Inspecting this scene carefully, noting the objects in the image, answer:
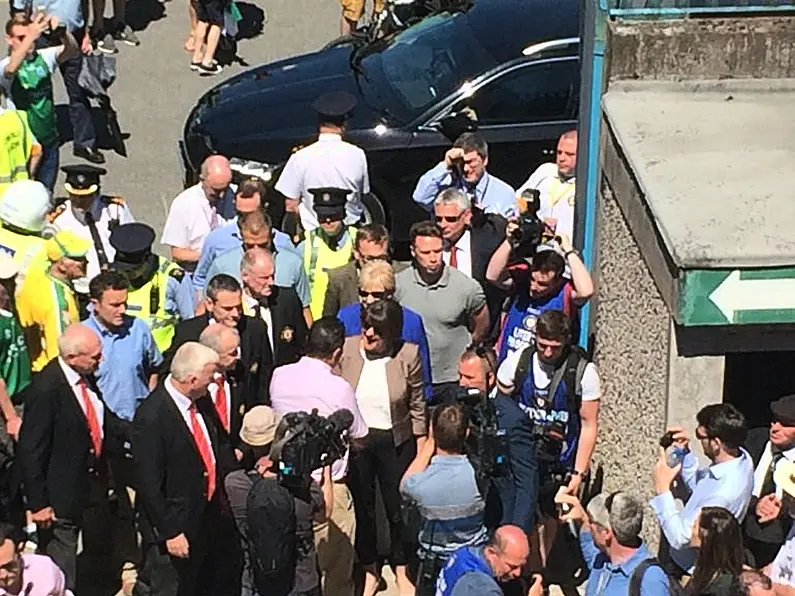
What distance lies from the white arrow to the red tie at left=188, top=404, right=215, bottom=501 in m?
2.43

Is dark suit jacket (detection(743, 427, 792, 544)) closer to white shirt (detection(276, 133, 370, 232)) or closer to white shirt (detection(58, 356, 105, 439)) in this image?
white shirt (detection(58, 356, 105, 439))

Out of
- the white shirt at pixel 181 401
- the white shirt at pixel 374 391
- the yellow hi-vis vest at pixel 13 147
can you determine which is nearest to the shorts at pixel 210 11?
the yellow hi-vis vest at pixel 13 147

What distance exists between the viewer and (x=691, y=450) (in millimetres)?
7297

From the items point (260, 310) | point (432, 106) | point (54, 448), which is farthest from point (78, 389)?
point (432, 106)

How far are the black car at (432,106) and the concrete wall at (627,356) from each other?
2.45m

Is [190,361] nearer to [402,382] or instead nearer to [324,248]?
[402,382]

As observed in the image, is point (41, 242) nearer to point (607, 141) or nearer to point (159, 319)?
point (159, 319)

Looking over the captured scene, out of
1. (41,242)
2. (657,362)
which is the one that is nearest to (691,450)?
(657,362)

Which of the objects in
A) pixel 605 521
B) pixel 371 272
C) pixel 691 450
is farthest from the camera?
pixel 371 272

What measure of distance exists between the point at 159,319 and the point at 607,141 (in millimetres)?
2607

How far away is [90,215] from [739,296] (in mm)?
3906

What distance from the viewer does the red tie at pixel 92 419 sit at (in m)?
7.43

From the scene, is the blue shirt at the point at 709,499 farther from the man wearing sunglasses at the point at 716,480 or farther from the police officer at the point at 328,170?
the police officer at the point at 328,170

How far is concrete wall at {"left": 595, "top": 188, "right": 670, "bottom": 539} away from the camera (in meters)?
7.59
